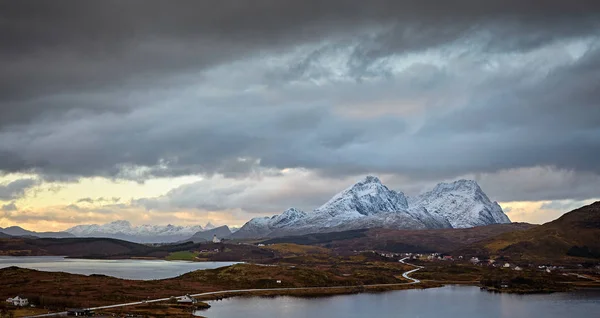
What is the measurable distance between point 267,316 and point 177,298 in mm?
33630

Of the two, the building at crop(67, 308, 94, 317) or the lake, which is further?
the lake

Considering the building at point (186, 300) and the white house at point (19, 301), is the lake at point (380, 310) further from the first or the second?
the white house at point (19, 301)

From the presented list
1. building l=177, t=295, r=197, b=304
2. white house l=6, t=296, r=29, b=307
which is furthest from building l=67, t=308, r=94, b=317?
building l=177, t=295, r=197, b=304

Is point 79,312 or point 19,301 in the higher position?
point 19,301

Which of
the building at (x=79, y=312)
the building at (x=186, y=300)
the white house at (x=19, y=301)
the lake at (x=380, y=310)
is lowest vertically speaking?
the lake at (x=380, y=310)

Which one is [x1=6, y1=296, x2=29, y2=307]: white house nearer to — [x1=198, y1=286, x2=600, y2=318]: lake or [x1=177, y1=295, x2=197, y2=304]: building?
[x1=177, y1=295, x2=197, y2=304]: building

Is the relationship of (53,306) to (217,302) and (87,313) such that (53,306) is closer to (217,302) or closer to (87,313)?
(87,313)

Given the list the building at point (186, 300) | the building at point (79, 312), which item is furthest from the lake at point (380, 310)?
the building at point (79, 312)

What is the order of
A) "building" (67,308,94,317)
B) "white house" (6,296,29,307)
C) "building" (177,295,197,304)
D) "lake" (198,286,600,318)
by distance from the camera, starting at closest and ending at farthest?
"building" (67,308,94,317)
"white house" (6,296,29,307)
"lake" (198,286,600,318)
"building" (177,295,197,304)

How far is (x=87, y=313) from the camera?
149 meters

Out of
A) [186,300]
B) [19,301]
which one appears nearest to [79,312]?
[19,301]

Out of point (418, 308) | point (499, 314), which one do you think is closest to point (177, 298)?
point (418, 308)

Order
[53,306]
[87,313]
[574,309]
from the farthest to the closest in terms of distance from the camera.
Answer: [574,309], [53,306], [87,313]

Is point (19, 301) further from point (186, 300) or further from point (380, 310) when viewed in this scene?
point (380, 310)
